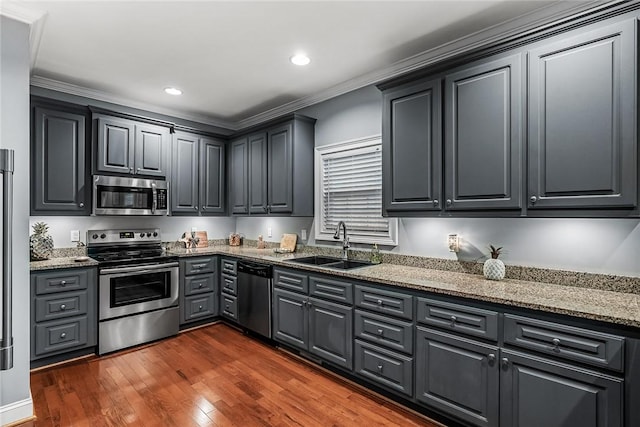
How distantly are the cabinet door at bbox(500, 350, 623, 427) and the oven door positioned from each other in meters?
3.38

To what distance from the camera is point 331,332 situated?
2914 mm

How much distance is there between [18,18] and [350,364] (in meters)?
3.46

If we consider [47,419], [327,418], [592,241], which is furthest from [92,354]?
[592,241]

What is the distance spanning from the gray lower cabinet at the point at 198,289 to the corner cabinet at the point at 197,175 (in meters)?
0.74

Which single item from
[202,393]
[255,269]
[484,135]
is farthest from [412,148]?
[202,393]

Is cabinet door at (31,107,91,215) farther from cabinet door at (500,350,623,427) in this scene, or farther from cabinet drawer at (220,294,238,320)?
cabinet door at (500,350,623,427)

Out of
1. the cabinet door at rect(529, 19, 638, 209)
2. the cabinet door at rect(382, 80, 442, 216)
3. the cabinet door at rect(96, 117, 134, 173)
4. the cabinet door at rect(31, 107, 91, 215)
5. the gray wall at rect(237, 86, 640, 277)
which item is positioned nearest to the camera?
the cabinet door at rect(529, 19, 638, 209)

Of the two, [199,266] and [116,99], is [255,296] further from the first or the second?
[116,99]

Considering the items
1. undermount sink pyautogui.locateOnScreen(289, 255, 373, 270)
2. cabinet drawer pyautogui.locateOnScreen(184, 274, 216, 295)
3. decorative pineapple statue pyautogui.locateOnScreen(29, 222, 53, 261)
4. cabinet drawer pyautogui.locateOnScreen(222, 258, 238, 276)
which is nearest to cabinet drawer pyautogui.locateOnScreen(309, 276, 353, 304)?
undermount sink pyautogui.locateOnScreen(289, 255, 373, 270)

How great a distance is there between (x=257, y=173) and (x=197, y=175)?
881 mm

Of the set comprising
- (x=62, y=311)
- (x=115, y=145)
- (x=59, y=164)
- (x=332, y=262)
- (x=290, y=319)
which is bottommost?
(x=290, y=319)

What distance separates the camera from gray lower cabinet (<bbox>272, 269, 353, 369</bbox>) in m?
2.80

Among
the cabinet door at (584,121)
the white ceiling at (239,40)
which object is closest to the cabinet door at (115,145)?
the white ceiling at (239,40)

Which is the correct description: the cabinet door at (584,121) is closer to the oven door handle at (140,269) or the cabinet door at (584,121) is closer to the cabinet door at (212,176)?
the oven door handle at (140,269)
